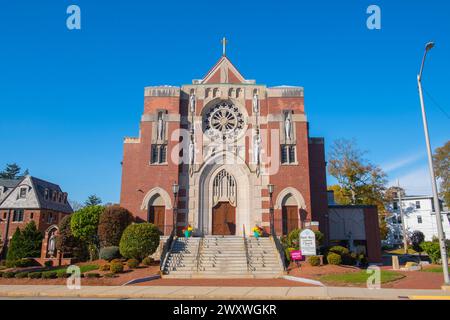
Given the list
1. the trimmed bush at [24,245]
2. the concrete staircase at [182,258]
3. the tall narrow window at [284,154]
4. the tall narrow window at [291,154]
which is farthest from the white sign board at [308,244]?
the trimmed bush at [24,245]

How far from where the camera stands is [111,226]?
2562cm

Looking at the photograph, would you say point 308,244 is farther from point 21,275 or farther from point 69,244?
point 69,244

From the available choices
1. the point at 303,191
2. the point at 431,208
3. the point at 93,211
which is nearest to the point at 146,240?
the point at 93,211

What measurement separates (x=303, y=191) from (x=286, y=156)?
3.31 metres

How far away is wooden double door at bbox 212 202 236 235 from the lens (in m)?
29.0

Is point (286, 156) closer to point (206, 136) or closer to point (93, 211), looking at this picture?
point (206, 136)

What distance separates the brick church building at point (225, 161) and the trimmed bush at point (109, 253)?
14.1 feet

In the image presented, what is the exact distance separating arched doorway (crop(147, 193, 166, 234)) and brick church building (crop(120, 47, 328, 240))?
3.2 inches

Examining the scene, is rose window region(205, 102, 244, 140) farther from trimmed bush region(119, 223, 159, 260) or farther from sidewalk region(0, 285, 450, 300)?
sidewalk region(0, 285, 450, 300)

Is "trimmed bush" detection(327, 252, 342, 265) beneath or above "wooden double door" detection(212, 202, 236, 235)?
beneath

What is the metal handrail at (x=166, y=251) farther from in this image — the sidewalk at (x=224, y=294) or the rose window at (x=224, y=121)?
the rose window at (x=224, y=121)

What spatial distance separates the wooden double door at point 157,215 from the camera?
93.2ft

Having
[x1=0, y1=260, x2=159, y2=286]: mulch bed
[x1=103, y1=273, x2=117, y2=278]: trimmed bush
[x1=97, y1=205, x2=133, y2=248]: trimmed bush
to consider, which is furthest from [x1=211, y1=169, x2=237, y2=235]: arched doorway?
[x1=103, y1=273, x2=117, y2=278]: trimmed bush

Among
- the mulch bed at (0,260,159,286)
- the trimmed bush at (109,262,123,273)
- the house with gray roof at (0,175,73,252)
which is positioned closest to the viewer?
the mulch bed at (0,260,159,286)
